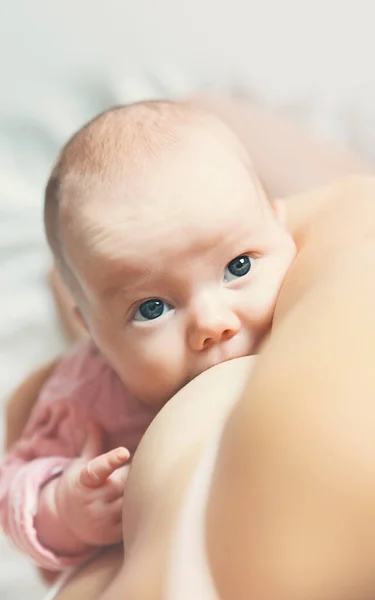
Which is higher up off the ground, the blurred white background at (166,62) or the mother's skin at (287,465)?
the blurred white background at (166,62)

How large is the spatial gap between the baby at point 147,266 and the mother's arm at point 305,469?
14cm

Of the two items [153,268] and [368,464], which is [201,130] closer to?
[153,268]

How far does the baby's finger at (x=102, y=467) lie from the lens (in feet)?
1.88

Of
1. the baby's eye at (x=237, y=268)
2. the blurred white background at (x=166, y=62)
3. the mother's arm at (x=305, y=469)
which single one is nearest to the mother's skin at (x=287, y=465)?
the mother's arm at (x=305, y=469)

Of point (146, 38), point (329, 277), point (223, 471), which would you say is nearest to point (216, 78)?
point (146, 38)

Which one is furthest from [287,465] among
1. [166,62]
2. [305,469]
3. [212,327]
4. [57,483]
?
[166,62]

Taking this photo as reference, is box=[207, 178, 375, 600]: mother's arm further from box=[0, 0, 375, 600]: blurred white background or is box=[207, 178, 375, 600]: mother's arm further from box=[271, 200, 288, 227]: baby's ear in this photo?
box=[0, 0, 375, 600]: blurred white background

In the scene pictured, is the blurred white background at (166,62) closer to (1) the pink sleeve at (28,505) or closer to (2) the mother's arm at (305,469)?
(1) the pink sleeve at (28,505)

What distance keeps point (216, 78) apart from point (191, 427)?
2.35ft

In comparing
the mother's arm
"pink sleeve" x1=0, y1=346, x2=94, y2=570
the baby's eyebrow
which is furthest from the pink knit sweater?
the mother's arm

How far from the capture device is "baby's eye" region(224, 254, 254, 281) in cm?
62

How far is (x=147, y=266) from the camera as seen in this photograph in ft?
1.98

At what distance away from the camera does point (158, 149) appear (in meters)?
0.62

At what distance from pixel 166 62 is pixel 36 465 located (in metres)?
0.61
